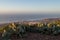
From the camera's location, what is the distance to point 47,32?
7.45 meters

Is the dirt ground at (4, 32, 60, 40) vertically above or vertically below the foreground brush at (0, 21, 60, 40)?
below

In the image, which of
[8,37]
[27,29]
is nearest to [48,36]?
[27,29]

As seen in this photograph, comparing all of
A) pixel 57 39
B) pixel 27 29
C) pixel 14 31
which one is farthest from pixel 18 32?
pixel 57 39

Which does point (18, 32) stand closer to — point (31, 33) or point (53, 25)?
point (31, 33)

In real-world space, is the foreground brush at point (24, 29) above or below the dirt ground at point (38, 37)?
above

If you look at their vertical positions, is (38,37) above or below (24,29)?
below

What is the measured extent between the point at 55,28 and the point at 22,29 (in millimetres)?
1064

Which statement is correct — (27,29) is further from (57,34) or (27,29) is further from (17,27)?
(57,34)

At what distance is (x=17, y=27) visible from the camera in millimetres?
7258

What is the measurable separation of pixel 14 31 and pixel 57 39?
1252 millimetres

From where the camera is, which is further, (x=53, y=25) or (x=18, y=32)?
(x=53, y=25)

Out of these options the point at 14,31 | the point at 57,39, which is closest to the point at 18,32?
the point at 14,31

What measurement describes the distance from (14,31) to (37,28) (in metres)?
0.92

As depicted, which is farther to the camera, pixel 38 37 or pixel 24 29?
pixel 24 29
